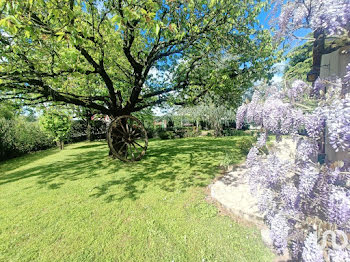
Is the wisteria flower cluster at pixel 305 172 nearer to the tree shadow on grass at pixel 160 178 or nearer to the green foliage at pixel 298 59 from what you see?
the green foliage at pixel 298 59

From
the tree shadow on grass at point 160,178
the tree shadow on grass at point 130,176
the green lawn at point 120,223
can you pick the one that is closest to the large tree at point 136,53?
the tree shadow on grass at point 130,176

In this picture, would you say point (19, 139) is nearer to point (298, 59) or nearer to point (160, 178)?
point (160, 178)

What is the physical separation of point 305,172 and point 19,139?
13.7 m

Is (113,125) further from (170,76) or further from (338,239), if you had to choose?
(338,239)

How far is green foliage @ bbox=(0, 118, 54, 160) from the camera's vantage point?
8792 mm

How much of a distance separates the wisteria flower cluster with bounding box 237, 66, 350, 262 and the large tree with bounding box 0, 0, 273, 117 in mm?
2902

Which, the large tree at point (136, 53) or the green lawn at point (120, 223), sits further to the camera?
the large tree at point (136, 53)

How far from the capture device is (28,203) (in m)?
3.55

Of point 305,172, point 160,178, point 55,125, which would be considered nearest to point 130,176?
point 160,178

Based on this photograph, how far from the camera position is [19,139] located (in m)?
9.68

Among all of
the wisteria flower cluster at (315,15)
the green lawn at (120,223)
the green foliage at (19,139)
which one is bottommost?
the green lawn at (120,223)

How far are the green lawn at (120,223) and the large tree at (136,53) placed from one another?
285 cm

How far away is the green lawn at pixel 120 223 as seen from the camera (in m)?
2.12

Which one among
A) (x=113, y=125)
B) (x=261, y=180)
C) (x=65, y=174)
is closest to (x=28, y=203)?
(x=65, y=174)
